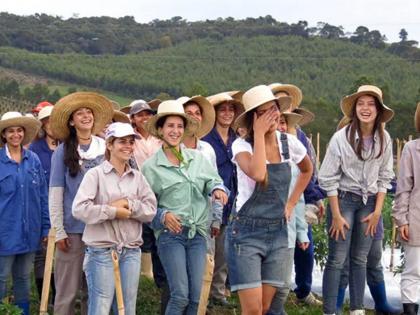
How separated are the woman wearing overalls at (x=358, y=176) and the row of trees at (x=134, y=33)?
65117mm

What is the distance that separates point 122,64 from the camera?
64.6m

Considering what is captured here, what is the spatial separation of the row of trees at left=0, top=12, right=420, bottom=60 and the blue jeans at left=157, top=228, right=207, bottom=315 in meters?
65.4

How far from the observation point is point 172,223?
5422 millimetres

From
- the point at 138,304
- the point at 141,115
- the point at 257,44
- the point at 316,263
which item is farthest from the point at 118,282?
the point at 257,44

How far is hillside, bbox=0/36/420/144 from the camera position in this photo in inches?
2196

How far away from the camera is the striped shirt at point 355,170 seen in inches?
236

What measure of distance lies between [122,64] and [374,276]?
194 feet

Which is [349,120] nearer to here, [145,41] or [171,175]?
[171,175]

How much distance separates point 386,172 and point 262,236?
1.54 m

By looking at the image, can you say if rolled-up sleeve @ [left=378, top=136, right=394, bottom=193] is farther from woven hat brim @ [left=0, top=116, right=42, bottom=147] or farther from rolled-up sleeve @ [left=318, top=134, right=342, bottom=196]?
woven hat brim @ [left=0, top=116, right=42, bottom=147]

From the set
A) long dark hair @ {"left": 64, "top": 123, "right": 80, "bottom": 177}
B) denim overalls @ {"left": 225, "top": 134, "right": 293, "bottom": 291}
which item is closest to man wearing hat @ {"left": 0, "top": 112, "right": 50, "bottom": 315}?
long dark hair @ {"left": 64, "top": 123, "right": 80, "bottom": 177}

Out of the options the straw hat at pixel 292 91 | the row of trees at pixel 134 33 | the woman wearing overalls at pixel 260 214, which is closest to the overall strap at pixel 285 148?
the woman wearing overalls at pixel 260 214

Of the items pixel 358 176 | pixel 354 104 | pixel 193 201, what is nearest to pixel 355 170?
pixel 358 176

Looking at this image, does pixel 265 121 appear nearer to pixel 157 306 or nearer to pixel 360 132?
pixel 360 132
